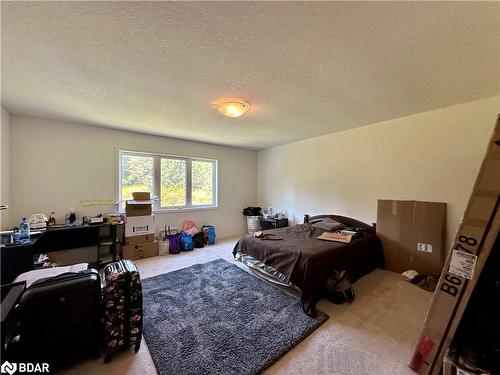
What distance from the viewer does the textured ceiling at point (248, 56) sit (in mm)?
1246

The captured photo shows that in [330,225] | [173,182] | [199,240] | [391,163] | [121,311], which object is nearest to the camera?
[121,311]

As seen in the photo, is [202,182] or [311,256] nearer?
[311,256]

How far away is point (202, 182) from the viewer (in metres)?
5.00

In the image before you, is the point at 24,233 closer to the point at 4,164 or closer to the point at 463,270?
the point at 4,164

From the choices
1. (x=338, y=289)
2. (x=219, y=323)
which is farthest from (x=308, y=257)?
(x=219, y=323)

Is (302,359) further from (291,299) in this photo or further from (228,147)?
(228,147)

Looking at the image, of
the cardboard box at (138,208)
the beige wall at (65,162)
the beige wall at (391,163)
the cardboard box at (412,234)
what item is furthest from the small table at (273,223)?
the cardboard box at (138,208)

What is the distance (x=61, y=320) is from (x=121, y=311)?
35 cm

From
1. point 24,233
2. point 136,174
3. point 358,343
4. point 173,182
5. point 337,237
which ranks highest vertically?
→ point 136,174

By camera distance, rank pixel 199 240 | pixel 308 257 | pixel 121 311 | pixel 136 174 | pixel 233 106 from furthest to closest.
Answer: pixel 199 240
pixel 136 174
pixel 233 106
pixel 308 257
pixel 121 311

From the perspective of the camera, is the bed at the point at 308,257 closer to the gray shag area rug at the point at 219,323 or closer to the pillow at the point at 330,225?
the pillow at the point at 330,225

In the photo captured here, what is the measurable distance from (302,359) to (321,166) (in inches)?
135

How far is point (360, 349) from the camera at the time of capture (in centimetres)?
165

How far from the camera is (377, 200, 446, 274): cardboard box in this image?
9.09ft
